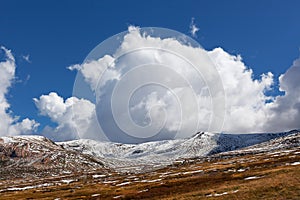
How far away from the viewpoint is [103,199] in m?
71.9

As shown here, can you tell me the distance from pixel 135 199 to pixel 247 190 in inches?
936

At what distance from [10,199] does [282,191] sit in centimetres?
9065

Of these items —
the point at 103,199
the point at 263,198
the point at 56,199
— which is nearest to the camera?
the point at 263,198

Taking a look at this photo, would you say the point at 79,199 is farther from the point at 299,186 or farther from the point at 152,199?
the point at 299,186

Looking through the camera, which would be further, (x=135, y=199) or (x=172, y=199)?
(x=135, y=199)

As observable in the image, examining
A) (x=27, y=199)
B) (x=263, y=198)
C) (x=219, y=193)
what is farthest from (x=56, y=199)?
(x=263, y=198)

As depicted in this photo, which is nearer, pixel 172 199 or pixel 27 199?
pixel 172 199

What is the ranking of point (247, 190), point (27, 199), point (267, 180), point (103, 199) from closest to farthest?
→ point (247, 190) < point (267, 180) < point (103, 199) < point (27, 199)

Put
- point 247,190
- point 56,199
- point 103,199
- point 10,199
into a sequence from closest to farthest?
1. point 247,190
2. point 103,199
3. point 56,199
4. point 10,199

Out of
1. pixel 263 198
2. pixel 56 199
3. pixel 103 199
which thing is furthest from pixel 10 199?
pixel 263 198

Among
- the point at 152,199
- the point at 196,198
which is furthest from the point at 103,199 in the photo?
the point at 196,198

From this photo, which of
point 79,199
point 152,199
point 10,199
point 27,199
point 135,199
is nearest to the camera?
point 152,199

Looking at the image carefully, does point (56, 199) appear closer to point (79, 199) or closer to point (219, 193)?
point (79, 199)

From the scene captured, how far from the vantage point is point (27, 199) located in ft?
323
